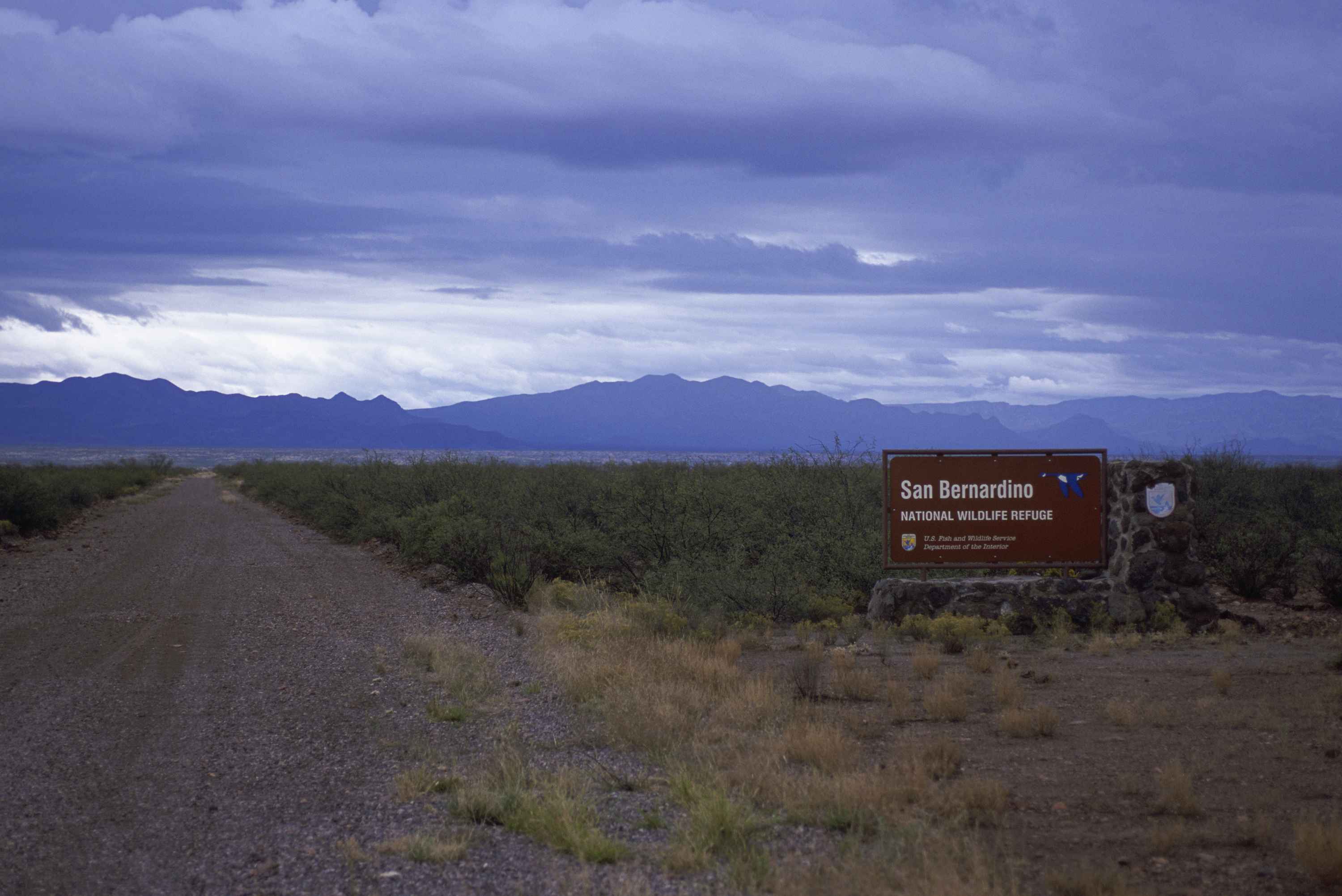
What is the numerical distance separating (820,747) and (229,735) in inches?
195

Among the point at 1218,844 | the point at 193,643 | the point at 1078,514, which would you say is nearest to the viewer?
the point at 1218,844

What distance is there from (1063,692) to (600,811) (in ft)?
17.7

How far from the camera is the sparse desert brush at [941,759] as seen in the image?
7230 mm

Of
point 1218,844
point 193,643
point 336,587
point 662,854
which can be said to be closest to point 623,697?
point 662,854

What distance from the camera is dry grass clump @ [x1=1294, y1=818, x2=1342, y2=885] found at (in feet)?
17.1

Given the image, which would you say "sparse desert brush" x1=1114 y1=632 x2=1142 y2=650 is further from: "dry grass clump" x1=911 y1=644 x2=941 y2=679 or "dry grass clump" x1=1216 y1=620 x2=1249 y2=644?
"dry grass clump" x1=911 y1=644 x2=941 y2=679

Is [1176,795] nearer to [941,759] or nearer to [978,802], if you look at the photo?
[978,802]

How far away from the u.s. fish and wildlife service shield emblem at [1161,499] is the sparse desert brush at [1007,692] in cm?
531

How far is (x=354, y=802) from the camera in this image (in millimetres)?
7047

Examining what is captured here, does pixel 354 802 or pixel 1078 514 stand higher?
pixel 1078 514

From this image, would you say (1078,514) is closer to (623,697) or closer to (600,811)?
(623,697)

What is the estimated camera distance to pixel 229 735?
29.0 feet

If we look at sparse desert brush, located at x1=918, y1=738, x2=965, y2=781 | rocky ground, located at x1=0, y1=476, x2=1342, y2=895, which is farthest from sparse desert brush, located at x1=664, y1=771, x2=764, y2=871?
sparse desert brush, located at x1=918, y1=738, x2=965, y2=781

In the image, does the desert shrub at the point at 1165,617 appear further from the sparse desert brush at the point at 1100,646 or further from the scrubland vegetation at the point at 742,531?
the scrubland vegetation at the point at 742,531
